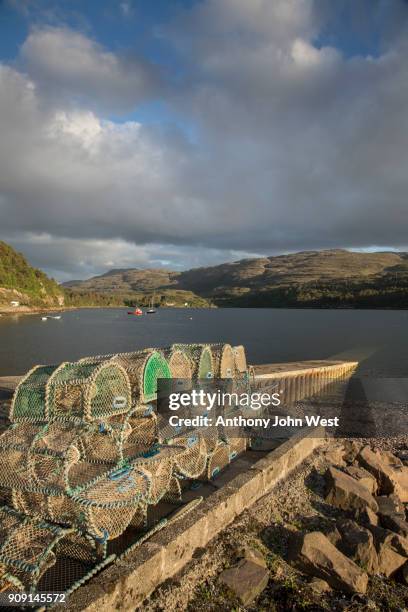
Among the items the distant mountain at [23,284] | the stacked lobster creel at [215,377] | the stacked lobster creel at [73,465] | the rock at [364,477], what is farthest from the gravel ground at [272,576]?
the distant mountain at [23,284]

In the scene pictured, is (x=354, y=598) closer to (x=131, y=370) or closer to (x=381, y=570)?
(x=381, y=570)

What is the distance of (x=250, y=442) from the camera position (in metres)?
9.21

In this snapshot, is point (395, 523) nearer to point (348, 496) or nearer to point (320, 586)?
point (348, 496)

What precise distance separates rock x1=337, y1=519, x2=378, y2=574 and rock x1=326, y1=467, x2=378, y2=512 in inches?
36.5

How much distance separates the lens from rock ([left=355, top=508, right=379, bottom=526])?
611 centimetres

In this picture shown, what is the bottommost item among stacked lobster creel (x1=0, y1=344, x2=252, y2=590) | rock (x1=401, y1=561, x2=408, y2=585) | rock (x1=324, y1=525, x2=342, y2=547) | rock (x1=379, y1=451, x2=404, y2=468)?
rock (x1=379, y1=451, x2=404, y2=468)

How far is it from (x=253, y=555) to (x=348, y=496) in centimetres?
227

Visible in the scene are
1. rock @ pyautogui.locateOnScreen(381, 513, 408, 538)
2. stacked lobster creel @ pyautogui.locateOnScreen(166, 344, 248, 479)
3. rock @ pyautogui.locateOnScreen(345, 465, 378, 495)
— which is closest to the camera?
rock @ pyautogui.locateOnScreen(381, 513, 408, 538)

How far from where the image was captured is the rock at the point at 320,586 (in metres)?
4.62

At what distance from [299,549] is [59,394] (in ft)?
12.2

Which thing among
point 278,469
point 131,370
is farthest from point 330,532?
point 131,370

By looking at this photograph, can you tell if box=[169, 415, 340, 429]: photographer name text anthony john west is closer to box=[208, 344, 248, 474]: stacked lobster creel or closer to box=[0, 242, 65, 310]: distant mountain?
box=[208, 344, 248, 474]: stacked lobster creel

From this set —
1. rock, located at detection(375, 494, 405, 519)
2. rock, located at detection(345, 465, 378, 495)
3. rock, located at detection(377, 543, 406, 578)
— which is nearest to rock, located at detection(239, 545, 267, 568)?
rock, located at detection(377, 543, 406, 578)

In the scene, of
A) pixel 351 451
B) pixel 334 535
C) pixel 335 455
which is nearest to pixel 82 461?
pixel 334 535
